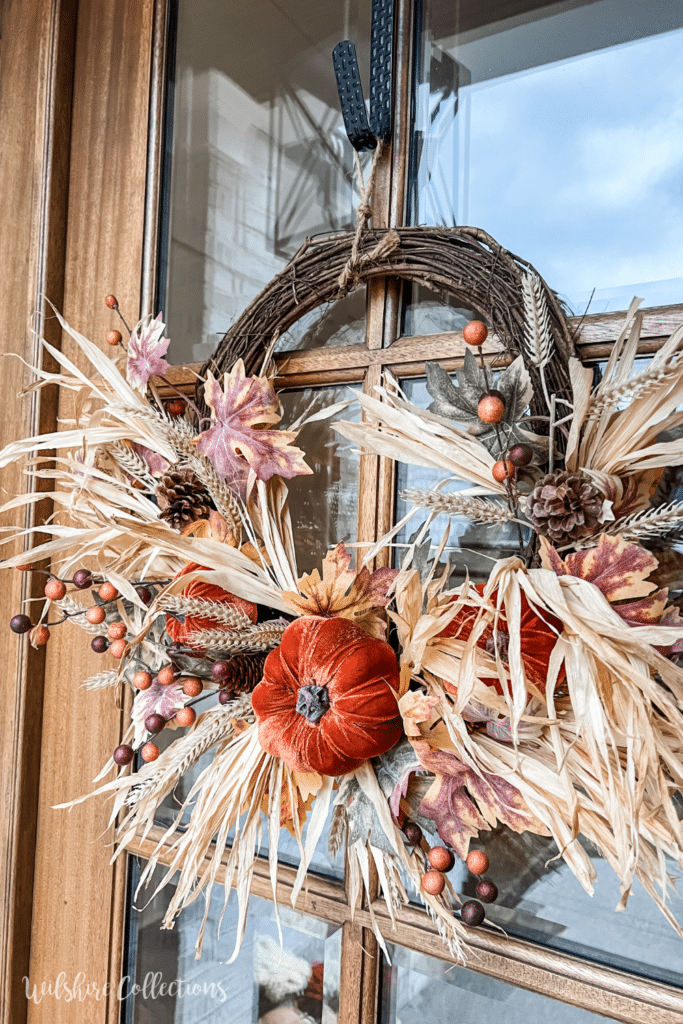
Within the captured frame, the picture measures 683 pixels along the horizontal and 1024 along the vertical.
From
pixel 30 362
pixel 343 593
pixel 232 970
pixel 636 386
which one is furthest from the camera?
pixel 30 362

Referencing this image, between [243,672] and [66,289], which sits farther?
[66,289]

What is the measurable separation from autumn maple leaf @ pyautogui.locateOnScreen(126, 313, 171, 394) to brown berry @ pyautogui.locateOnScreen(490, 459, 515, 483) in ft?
1.15

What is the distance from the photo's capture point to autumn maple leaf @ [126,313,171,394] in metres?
0.67

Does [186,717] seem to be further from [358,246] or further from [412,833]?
[358,246]

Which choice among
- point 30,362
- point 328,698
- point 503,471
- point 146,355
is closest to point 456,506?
point 503,471

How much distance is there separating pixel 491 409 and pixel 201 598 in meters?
0.27

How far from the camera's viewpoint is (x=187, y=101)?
32.3 inches

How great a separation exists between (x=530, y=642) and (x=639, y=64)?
1.52 feet

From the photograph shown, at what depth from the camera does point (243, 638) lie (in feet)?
1.82

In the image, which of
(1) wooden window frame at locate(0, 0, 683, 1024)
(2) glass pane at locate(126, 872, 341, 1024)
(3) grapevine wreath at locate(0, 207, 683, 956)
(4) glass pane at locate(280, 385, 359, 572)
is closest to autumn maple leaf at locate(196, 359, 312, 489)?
(3) grapevine wreath at locate(0, 207, 683, 956)

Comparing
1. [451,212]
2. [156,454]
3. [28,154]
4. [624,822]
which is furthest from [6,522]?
[624,822]

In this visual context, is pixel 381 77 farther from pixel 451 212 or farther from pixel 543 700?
pixel 543 700

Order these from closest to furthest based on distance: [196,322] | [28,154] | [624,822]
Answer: [624,822] < [196,322] < [28,154]

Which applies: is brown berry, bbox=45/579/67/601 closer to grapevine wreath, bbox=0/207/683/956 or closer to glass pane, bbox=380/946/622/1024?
grapevine wreath, bbox=0/207/683/956
